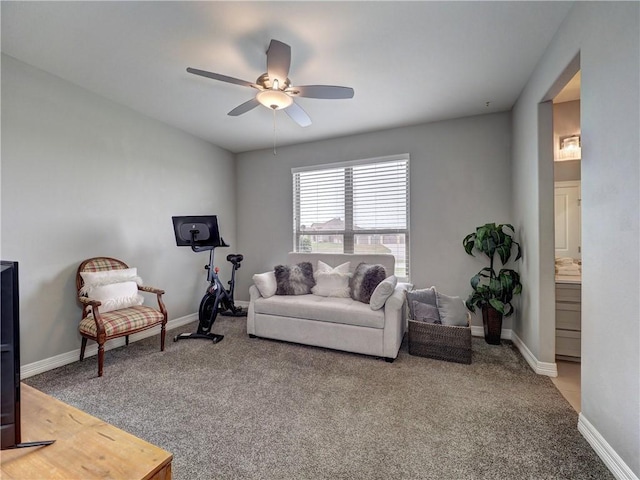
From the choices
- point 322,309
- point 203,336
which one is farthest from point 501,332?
point 203,336

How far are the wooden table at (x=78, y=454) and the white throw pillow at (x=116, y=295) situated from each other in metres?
1.82

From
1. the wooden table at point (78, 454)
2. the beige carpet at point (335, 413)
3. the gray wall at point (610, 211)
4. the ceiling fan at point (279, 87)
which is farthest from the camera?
the ceiling fan at point (279, 87)

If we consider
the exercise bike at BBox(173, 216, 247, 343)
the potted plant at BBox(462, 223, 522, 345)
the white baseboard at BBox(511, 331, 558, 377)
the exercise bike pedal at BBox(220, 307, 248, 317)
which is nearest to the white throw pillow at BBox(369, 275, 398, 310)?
the potted plant at BBox(462, 223, 522, 345)

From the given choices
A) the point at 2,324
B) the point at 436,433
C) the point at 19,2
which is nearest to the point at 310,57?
the point at 19,2

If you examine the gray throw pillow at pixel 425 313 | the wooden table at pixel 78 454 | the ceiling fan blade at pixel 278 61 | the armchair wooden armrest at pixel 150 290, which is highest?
the ceiling fan blade at pixel 278 61

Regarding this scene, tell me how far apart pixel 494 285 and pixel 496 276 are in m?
0.27

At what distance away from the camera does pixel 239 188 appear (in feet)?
16.5

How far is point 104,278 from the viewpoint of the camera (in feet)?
9.27

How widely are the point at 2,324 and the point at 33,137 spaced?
263cm

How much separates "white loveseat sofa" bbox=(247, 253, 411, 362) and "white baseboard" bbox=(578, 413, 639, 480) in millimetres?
1358

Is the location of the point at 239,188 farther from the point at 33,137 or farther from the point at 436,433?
the point at 436,433

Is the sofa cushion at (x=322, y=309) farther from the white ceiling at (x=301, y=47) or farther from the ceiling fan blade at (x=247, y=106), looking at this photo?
the white ceiling at (x=301, y=47)

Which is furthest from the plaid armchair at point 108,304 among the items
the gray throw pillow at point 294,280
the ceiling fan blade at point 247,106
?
the ceiling fan blade at point 247,106

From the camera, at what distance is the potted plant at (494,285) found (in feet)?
10.1
